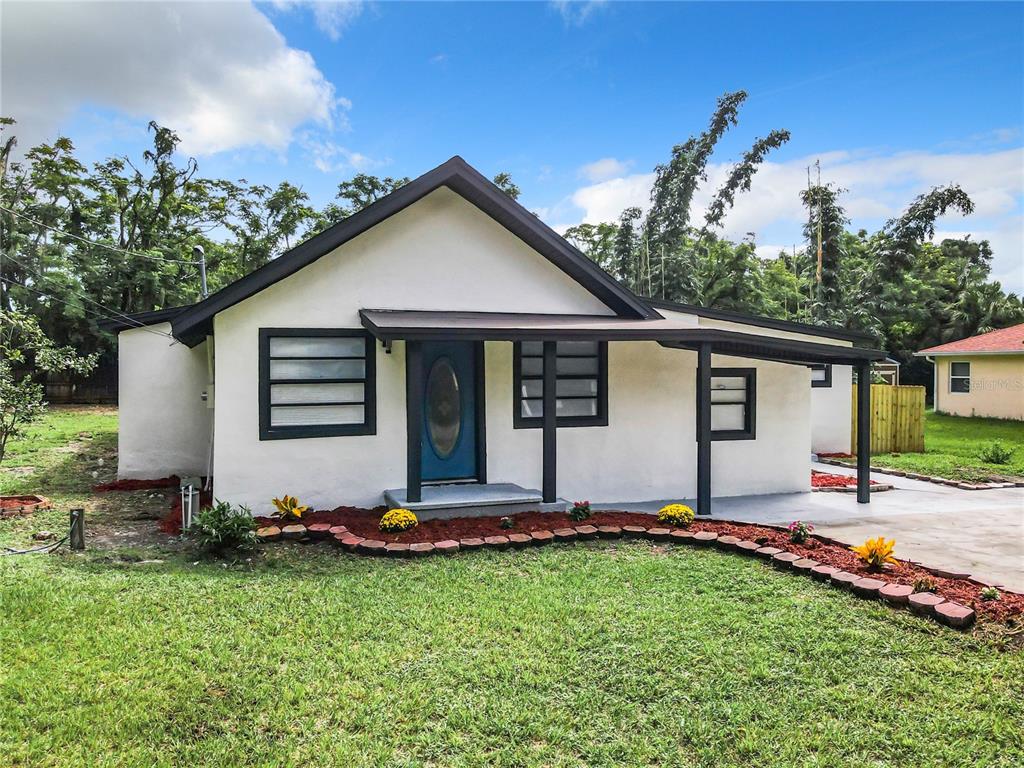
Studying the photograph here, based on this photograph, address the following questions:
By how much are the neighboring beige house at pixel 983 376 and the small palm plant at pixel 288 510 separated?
23.6m

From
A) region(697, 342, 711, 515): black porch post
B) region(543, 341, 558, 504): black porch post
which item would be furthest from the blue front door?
region(697, 342, 711, 515): black porch post

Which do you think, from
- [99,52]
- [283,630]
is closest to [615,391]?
[283,630]

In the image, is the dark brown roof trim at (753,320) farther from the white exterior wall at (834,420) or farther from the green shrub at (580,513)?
the green shrub at (580,513)

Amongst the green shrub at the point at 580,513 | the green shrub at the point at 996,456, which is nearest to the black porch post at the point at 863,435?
the green shrub at the point at 580,513

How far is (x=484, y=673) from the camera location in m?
3.73

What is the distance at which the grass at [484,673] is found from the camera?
3.06 metres

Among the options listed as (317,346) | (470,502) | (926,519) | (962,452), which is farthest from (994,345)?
(317,346)

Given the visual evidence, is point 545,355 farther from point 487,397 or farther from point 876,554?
point 876,554

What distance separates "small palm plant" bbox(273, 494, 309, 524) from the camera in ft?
23.7

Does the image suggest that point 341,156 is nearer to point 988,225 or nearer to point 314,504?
point 314,504

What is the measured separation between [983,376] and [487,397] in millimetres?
22832

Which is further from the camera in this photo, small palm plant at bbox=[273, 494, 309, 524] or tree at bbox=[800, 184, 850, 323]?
tree at bbox=[800, 184, 850, 323]

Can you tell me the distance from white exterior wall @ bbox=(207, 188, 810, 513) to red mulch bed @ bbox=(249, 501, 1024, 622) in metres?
0.69

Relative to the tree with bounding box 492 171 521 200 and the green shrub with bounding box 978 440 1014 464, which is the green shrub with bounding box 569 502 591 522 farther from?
the tree with bounding box 492 171 521 200
